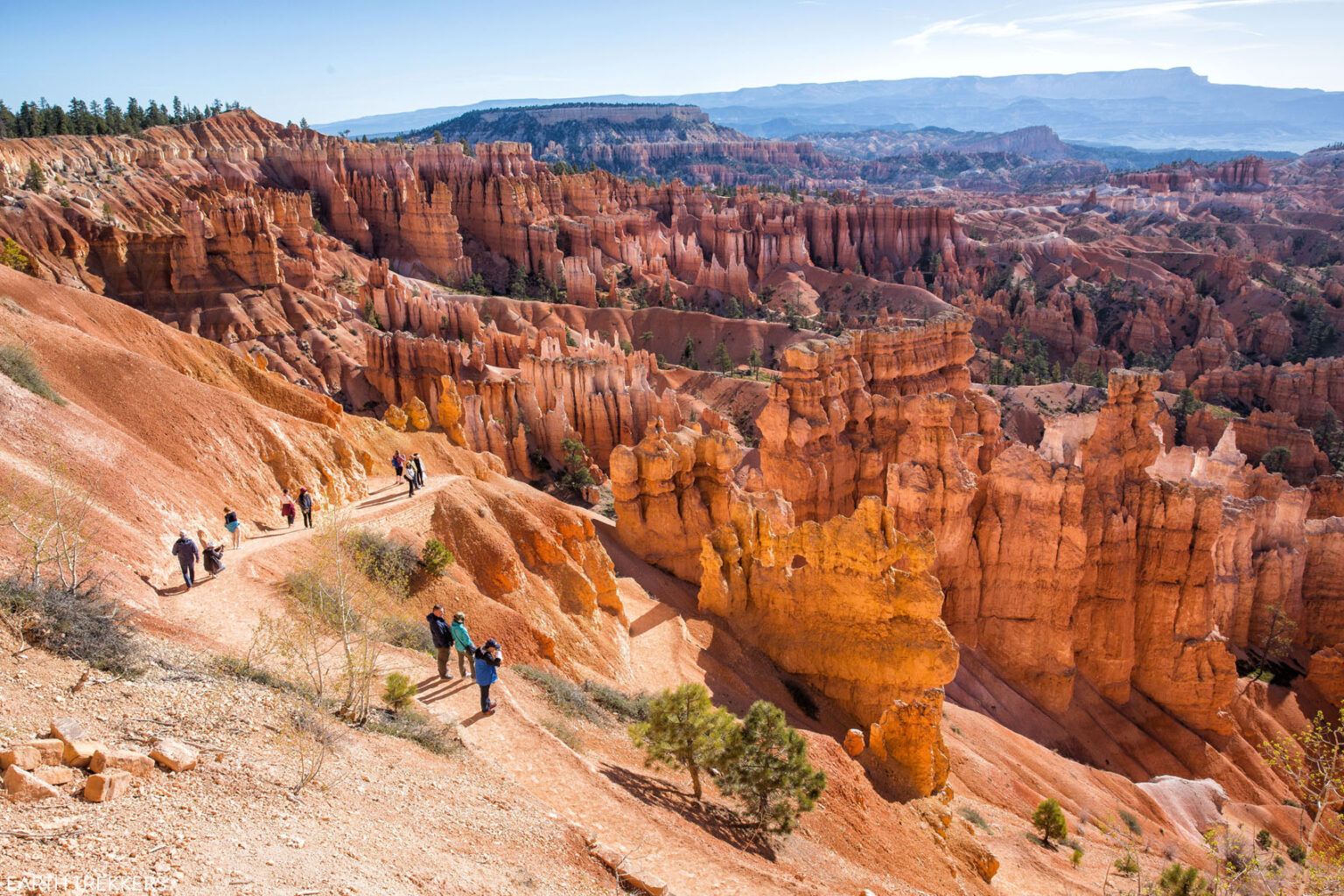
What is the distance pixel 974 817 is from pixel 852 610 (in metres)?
5.39

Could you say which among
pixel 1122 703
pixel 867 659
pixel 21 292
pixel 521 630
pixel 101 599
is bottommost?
pixel 1122 703

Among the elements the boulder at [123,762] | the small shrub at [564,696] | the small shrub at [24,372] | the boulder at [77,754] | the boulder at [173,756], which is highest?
the small shrub at [24,372]

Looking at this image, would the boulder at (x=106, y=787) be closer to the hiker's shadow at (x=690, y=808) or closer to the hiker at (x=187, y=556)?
the hiker's shadow at (x=690, y=808)

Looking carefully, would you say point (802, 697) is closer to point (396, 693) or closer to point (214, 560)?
point (396, 693)

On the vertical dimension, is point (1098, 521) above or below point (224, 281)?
below

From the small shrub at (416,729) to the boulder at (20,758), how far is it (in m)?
4.59

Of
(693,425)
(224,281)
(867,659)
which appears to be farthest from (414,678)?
(224,281)

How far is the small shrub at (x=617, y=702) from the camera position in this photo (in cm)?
1772

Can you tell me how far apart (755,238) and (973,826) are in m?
92.6

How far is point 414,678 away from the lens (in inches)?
596

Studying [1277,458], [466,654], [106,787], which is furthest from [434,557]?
[1277,458]

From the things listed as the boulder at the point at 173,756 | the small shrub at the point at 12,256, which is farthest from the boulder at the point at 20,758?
the small shrub at the point at 12,256

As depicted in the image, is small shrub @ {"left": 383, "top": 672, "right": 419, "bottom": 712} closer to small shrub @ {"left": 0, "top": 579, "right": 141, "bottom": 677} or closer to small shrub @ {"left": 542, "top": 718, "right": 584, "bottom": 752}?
small shrub @ {"left": 542, "top": 718, "right": 584, "bottom": 752}

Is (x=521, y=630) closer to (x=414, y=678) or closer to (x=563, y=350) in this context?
(x=414, y=678)
